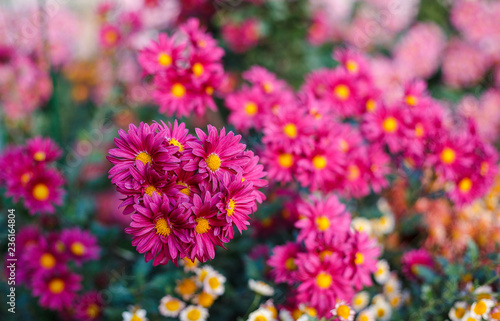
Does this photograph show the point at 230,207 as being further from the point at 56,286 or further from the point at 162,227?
the point at 56,286

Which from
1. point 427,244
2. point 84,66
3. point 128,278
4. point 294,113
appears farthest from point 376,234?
point 84,66

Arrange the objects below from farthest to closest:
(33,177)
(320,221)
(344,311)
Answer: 1. (33,177)
2. (320,221)
3. (344,311)

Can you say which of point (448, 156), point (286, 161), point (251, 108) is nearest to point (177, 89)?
point (251, 108)

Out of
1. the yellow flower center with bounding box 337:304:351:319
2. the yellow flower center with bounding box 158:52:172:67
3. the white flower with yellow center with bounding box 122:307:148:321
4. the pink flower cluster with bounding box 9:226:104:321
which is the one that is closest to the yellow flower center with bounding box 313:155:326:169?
the yellow flower center with bounding box 337:304:351:319

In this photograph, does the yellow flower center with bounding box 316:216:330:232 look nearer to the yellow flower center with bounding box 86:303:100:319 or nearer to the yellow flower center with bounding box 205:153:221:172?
the yellow flower center with bounding box 205:153:221:172

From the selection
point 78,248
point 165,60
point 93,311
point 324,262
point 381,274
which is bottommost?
point 93,311

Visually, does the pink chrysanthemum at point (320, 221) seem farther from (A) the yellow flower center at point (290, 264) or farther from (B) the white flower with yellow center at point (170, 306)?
(B) the white flower with yellow center at point (170, 306)

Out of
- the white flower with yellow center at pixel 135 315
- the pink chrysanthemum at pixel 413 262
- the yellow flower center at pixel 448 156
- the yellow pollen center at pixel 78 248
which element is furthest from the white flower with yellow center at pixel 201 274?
the yellow flower center at pixel 448 156
